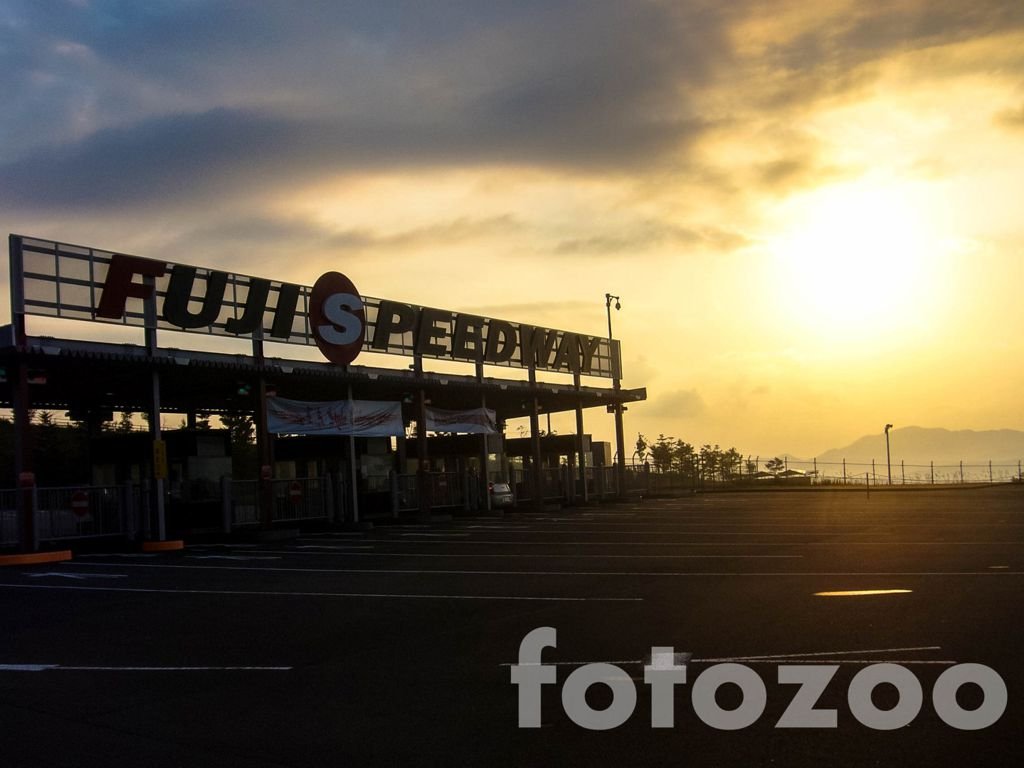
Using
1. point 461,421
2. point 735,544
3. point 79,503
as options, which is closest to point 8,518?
point 79,503

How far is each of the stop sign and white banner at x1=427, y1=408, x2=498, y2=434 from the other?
12944 millimetres

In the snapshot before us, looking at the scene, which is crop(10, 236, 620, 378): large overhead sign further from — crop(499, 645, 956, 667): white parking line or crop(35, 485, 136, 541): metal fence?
crop(499, 645, 956, 667): white parking line

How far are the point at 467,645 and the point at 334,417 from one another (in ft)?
67.7

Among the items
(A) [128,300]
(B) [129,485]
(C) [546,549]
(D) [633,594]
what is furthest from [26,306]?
(D) [633,594]

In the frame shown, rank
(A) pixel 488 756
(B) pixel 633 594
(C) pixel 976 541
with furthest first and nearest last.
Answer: (C) pixel 976 541 → (B) pixel 633 594 → (A) pixel 488 756

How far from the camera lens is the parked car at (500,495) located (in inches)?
1533

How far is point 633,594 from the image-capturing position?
44.2 feet

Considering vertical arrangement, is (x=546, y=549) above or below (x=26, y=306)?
below

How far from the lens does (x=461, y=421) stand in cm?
3594

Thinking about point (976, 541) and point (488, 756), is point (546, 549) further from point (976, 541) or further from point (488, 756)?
point (488, 756)

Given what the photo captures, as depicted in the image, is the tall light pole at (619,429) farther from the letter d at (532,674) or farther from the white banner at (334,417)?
the letter d at (532,674)

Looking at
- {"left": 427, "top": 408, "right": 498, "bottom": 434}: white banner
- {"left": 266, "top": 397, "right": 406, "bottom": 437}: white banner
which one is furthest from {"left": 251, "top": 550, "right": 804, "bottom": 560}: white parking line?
{"left": 427, "top": 408, "right": 498, "bottom": 434}: white banner

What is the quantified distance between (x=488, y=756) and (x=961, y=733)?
3.01m

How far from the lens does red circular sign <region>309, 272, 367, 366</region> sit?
2933 centimetres
